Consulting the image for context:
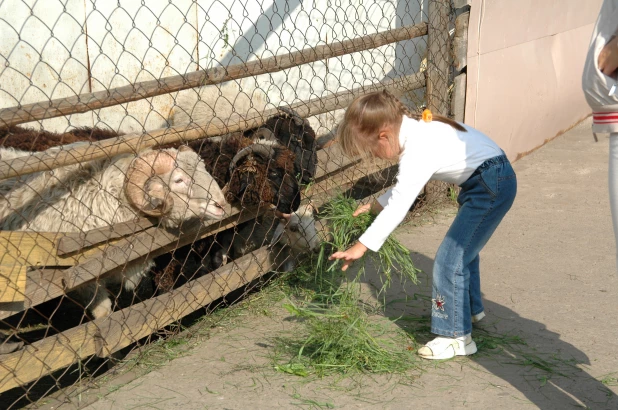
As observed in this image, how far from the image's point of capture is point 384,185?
22.4 ft

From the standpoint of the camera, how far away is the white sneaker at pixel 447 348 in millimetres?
4215

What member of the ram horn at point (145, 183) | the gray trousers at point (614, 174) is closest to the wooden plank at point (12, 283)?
the ram horn at point (145, 183)

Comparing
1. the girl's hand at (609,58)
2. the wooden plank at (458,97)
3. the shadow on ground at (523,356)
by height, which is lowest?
the shadow on ground at (523,356)

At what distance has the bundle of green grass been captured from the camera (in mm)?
4141

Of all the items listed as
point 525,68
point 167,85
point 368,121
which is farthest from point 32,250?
point 525,68

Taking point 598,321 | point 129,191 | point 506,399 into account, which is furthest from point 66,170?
point 598,321

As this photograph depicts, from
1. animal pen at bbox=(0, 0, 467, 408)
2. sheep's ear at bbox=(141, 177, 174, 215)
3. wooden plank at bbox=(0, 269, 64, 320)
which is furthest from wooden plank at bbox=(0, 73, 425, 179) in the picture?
wooden plank at bbox=(0, 269, 64, 320)

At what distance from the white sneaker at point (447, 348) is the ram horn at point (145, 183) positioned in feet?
5.88

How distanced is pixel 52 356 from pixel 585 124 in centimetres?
879

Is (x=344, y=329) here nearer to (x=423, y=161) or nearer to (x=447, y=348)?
(x=447, y=348)

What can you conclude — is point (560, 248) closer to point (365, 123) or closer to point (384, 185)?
point (384, 185)

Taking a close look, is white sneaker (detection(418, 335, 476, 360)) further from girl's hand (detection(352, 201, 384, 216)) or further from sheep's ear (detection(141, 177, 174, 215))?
sheep's ear (detection(141, 177, 174, 215))

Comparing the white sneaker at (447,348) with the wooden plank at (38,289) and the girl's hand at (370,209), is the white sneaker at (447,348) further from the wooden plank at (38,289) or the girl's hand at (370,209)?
the wooden plank at (38,289)

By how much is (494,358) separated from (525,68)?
5.05 meters
